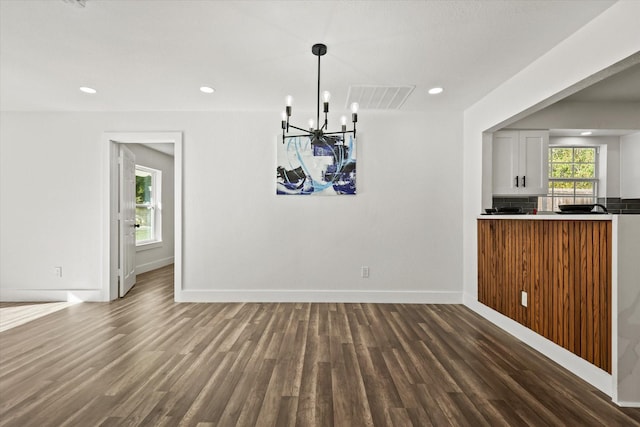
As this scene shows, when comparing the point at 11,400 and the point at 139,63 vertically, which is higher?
the point at 139,63

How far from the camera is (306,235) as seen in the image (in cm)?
427

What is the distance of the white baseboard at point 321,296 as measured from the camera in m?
4.21

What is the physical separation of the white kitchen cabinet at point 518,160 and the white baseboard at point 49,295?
17.8 feet

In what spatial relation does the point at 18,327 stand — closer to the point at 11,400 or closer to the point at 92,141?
the point at 11,400

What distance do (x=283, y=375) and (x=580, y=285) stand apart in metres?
2.23

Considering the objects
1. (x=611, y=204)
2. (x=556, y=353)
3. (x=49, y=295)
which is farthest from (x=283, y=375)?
(x=611, y=204)

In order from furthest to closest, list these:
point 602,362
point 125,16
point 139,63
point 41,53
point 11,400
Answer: point 139,63
point 41,53
point 125,16
point 602,362
point 11,400

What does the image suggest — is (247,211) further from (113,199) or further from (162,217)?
(162,217)

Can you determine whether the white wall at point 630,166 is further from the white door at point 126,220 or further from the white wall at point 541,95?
the white door at point 126,220

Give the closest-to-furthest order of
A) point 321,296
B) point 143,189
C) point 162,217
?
point 321,296, point 143,189, point 162,217

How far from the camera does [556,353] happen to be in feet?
8.18

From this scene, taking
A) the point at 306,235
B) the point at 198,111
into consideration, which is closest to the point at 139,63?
the point at 198,111

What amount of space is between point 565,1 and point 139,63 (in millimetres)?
3383

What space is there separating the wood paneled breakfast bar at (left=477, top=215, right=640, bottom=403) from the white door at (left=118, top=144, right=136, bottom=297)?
4840 mm
